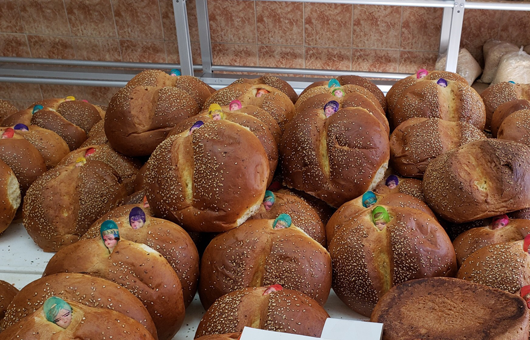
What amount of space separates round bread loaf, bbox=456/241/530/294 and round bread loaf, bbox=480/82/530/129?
0.92 m

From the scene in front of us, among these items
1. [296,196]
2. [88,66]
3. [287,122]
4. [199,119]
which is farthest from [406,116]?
[88,66]

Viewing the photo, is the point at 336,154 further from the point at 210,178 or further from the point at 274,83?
the point at 274,83

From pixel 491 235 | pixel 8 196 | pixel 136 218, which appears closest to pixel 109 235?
pixel 136 218

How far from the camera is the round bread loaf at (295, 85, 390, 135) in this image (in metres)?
1.64

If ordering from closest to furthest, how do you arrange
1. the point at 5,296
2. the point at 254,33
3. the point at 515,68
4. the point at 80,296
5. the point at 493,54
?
1. the point at 80,296
2. the point at 5,296
3. the point at 515,68
4. the point at 493,54
5. the point at 254,33

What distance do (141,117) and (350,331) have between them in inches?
49.0

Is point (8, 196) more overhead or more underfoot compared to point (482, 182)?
more underfoot

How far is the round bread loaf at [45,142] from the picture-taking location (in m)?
1.91

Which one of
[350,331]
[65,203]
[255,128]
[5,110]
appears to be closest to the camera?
[350,331]

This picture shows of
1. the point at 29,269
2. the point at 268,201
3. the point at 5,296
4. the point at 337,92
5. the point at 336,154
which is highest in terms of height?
the point at 337,92

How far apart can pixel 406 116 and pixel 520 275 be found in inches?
32.9

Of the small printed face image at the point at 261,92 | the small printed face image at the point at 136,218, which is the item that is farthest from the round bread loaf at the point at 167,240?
the small printed face image at the point at 261,92

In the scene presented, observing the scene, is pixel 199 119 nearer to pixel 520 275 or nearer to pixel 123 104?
pixel 123 104

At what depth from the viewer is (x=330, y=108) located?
1579mm
